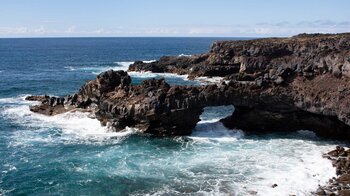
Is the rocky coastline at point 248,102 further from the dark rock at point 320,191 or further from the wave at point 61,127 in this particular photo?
the dark rock at point 320,191

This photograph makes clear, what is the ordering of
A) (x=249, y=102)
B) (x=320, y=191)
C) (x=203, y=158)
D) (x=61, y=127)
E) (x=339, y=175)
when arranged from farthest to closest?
(x=61, y=127)
(x=249, y=102)
(x=203, y=158)
(x=339, y=175)
(x=320, y=191)

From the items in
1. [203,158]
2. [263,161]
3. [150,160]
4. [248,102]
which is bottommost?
[150,160]

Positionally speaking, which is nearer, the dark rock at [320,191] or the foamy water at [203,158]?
the dark rock at [320,191]

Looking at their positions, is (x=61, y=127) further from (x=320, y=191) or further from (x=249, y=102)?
(x=320, y=191)

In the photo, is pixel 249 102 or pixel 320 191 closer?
pixel 320 191

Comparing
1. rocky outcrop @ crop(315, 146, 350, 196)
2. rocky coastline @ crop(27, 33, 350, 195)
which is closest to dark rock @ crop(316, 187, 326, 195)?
rocky outcrop @ crop(315, 146, 350, 196)

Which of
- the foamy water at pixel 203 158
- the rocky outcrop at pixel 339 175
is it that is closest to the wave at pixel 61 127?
the foamy water at pixel 203 158

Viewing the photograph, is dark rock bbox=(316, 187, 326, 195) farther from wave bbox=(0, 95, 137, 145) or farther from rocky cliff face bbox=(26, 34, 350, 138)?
wave bbox=(0, 95, 137, 145)

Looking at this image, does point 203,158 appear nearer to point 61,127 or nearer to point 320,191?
point 320,191

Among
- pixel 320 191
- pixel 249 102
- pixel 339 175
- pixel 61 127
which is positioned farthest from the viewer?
pixel 61 127

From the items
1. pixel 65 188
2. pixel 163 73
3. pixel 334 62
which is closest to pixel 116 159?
pixel 65 188

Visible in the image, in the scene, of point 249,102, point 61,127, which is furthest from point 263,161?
point 61,127

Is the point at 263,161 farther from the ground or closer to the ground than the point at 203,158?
farther from the ground

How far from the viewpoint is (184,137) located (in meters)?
52.7
